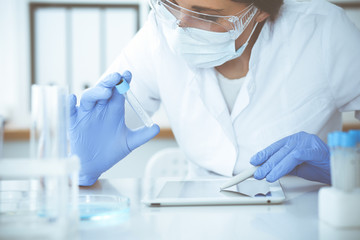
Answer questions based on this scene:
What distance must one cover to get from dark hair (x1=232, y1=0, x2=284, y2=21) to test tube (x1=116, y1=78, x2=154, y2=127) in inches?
20.0

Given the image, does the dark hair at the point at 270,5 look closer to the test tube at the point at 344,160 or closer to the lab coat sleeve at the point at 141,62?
the lab coat sleeve at the point at 141,62

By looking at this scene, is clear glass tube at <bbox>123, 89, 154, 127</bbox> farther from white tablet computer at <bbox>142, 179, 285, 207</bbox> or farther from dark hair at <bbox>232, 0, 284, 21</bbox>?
dark hair at <bbox>232, 0, 284, 21</bbox>

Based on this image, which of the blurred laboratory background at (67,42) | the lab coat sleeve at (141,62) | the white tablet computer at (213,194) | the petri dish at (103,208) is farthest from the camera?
the blurred laboratory background at (67,42)

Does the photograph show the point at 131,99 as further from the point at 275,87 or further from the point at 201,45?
the point at 275,87

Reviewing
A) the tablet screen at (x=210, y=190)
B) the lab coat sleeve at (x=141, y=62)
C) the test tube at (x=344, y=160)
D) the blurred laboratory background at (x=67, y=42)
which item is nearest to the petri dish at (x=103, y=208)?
the tablet screen at (x=210, y=190)

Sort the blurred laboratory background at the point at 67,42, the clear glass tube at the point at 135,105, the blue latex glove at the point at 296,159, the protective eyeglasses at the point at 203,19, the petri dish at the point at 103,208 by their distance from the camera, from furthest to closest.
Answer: the blurred laboratory background at the point at 67,42, the protective eyeglasses at the point at 203,19, the clear glass tube at the point at 135,105, the blue latex glove at the point at 296,159, the petri dish at the point at 103,208

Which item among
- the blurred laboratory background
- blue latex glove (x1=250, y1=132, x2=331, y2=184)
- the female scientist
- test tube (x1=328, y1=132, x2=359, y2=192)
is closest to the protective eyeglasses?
the female scientist

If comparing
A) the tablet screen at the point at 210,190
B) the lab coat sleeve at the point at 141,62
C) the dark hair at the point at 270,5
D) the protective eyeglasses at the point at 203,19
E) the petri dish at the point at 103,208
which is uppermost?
the dark hair at the point at 270,5

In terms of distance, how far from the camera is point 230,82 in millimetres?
1687

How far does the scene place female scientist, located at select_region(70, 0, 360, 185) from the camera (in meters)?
1.42

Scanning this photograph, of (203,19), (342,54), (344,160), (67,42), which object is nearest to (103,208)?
(344,160)

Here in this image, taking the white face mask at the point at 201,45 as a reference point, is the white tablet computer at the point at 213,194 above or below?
below

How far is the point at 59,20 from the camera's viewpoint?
12.2 feet

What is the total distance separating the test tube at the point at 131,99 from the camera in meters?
1.27
